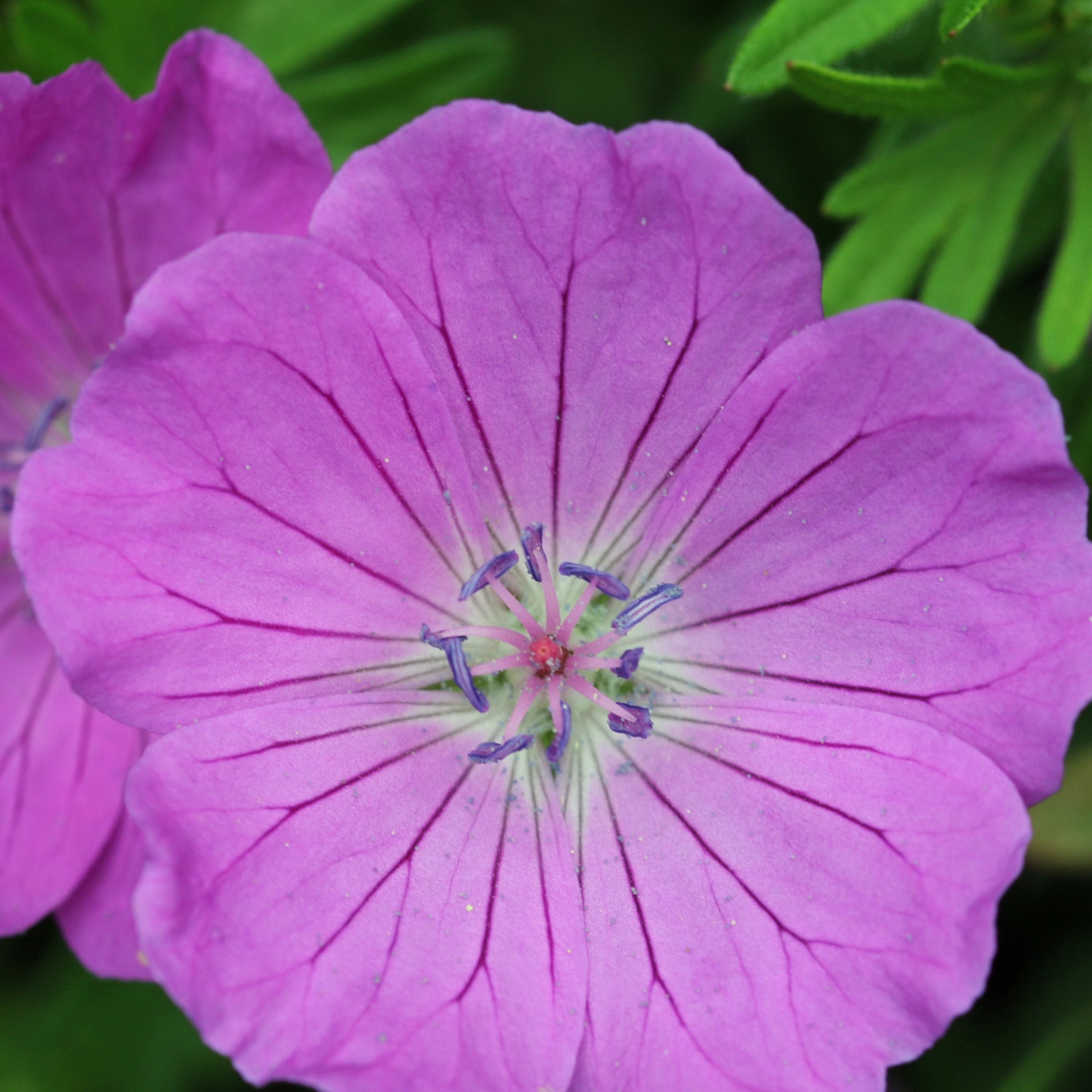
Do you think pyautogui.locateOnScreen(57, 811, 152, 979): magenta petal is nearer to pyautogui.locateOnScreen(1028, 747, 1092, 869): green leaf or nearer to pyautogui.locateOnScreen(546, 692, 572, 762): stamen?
pyautogui.locateOnScreen(546, 692, 572, 762): stamen

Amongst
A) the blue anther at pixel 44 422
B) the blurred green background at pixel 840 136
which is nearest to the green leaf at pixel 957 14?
the blurred green background at pixel 840 136

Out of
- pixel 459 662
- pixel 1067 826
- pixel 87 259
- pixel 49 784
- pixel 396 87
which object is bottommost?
pixel 1067 826

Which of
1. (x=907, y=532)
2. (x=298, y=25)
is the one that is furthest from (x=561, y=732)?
(x=298, y=25)

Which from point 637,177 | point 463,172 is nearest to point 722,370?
point 637,177

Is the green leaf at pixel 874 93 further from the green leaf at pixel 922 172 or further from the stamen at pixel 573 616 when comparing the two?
the stamen at pixel 573 616

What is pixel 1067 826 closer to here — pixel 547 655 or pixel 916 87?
pixel 547 655

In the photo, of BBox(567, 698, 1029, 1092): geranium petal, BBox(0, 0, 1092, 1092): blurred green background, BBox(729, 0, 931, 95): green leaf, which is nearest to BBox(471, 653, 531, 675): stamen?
BBox(567, 698, 1029, 1092): geranium petal
